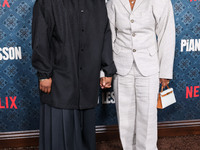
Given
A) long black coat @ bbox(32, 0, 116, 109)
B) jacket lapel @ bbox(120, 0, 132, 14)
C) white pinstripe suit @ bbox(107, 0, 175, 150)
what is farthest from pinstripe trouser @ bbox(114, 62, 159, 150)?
jacket lapel @ bbox(120, 0, 132, 14)

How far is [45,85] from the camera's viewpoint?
1.56 meters

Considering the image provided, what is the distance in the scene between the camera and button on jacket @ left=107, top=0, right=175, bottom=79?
164 centimetres

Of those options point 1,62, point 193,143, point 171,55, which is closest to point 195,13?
point 171,55

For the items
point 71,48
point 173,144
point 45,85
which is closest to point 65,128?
point 45,85

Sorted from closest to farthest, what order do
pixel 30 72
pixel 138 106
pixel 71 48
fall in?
pixel 71 48 → pixel 138 106 → pixel 30 72

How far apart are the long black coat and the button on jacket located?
99 mm

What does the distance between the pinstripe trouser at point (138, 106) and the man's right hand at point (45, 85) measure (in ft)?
1.62

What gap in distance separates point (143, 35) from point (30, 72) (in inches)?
43.2

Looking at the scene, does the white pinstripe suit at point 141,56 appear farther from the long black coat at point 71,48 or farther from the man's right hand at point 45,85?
the man's right hand at point 45,85

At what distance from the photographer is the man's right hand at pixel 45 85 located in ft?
5.08

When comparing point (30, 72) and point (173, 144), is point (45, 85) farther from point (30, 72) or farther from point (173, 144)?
point (173, 144)

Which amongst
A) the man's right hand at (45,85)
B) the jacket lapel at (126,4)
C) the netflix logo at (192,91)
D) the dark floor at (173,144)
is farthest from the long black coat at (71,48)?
the netflix logo at (192,91)

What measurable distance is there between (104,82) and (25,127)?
1057 mm

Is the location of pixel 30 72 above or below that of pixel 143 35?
below
